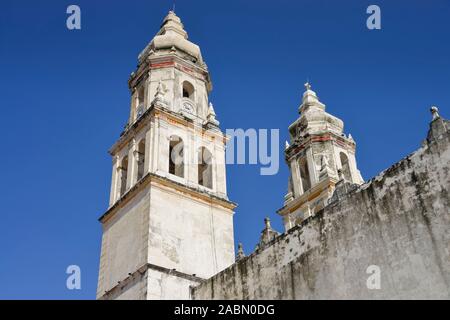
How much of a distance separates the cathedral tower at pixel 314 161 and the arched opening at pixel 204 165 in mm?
4995

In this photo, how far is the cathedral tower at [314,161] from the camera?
→ 20.7m

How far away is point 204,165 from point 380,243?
851 centimetres

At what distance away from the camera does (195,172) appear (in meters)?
16.0

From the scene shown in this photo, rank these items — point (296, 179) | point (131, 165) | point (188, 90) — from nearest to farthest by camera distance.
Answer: point (131, 165) < point (188, 90) < point (296, 179)

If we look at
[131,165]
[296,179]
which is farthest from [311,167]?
[131,165]

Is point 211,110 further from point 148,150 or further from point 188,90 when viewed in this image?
point 148,150

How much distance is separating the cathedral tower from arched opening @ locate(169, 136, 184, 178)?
5.76 m

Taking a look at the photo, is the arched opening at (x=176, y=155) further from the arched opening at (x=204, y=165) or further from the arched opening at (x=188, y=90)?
the arched opening at (x=188, y=90)

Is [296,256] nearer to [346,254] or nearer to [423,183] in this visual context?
[346,254]

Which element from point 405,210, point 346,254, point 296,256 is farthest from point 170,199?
point 405,210

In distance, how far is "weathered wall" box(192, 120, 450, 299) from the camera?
27.5ft

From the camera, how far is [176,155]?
651 inches

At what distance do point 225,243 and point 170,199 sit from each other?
190 centimetres
